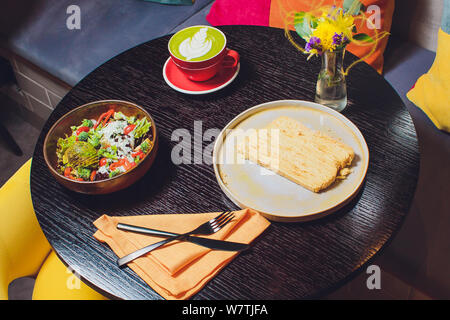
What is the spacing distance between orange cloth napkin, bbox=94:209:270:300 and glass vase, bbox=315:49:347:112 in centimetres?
38

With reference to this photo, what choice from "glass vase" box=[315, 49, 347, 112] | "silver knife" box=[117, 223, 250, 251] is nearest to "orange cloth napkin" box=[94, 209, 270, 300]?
"silver knife" box=[117, 223, 250, 251]

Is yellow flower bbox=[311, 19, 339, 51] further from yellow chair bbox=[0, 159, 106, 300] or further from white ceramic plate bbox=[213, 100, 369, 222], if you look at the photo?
yellow chair bbox=[0, 159, 106, 300]

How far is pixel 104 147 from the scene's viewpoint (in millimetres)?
1034

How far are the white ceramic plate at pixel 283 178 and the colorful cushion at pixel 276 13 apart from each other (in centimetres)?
51

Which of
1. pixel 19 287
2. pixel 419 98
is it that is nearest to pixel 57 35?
pixel 19 287

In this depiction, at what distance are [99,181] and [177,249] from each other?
0.22 meters

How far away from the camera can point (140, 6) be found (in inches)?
81.4

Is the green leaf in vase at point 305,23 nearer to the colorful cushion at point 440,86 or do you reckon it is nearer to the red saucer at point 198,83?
the red saucer at point 198,83

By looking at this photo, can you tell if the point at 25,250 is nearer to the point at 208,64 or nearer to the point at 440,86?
the point at 208,64

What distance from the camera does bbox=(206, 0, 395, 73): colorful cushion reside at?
57.5 inches

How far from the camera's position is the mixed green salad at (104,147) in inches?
38.7

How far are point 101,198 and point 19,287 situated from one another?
1.08m

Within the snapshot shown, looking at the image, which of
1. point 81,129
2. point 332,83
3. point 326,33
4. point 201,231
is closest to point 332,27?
point 326,33
